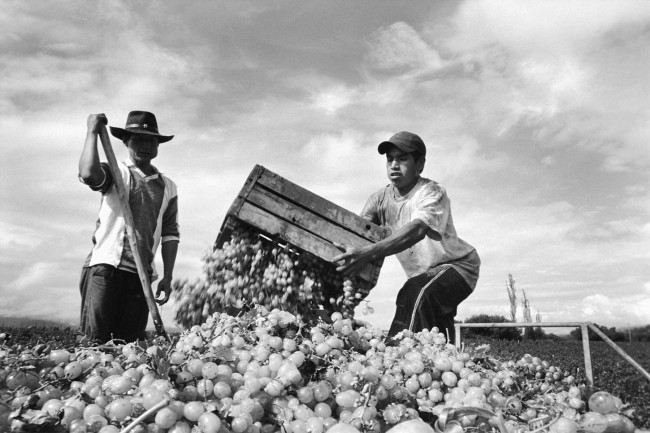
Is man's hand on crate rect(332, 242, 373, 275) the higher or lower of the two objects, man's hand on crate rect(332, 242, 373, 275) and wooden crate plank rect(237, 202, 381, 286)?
the lower

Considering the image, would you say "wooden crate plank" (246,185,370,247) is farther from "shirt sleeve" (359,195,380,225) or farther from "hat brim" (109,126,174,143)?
"hat brim" (109,126,174,143)

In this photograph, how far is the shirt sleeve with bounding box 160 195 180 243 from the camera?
4.20 m

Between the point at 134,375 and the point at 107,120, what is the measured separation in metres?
2.53

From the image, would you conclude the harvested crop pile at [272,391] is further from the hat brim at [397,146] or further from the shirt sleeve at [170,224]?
the shirt sleeve at [170,224]

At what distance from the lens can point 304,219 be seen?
10.5ft

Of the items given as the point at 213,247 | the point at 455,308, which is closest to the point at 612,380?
the point at 455,308

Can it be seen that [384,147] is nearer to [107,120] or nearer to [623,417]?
[107,120]

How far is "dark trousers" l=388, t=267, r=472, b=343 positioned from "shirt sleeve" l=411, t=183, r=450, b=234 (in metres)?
0.36

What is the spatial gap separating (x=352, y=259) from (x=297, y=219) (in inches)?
17.6

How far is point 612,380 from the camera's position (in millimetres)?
12805

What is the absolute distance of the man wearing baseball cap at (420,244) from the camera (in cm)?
339

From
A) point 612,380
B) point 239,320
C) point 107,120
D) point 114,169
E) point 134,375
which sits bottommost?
point 612,380

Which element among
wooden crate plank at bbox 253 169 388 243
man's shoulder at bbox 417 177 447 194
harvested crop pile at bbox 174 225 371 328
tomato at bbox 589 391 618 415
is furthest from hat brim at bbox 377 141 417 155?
tomato at bbox 589 391 618 415

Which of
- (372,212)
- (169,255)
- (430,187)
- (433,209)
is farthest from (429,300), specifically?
(169,255)
